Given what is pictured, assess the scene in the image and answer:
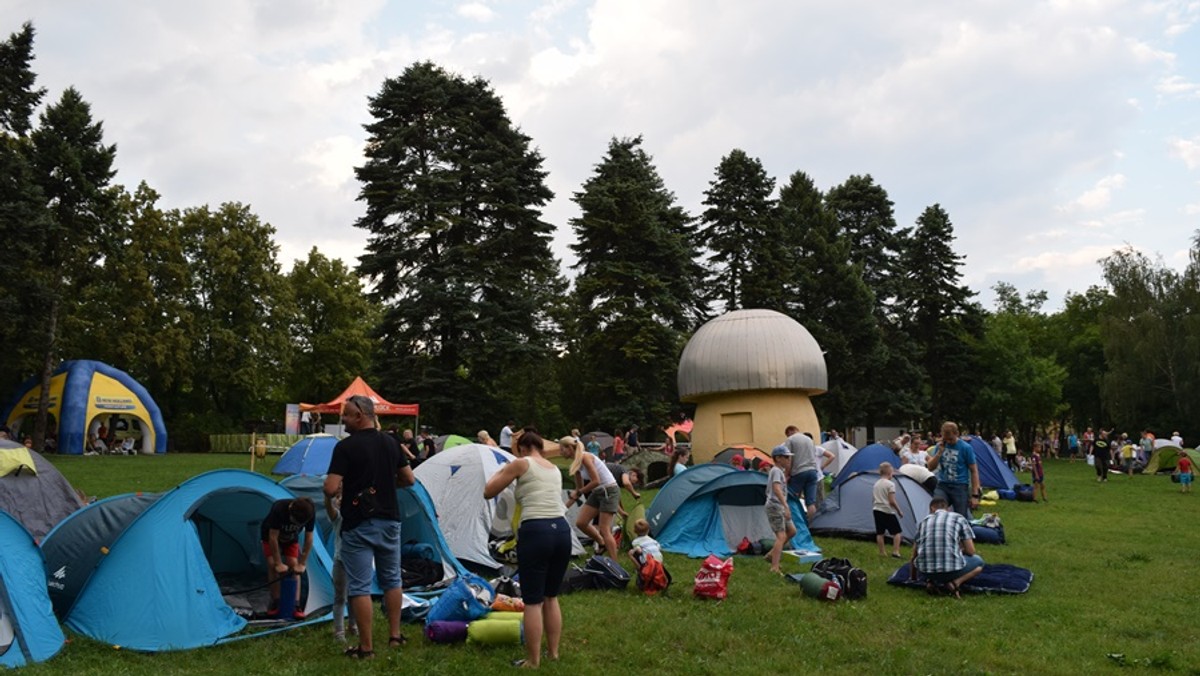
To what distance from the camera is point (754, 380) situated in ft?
91.8

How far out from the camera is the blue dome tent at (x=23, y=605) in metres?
6.66

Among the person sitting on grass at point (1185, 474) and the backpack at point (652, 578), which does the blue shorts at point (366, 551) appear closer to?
the backpack at point (652, 578)

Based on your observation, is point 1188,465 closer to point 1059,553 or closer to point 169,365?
point 1059,553

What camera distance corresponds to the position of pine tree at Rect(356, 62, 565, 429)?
31.3 m

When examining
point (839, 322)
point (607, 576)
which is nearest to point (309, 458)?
point (607, 576)

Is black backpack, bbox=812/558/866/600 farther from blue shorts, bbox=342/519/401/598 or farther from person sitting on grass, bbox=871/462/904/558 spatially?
blue shorts, bbox=342/519/401/598

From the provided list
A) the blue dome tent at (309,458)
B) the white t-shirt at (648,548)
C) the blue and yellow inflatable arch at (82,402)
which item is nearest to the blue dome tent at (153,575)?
the white t-shirt at (648,548)

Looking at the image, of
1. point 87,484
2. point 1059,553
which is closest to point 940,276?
point 1059,553

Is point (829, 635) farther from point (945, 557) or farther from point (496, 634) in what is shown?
point (496, 634)

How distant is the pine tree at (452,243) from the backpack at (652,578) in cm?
2182

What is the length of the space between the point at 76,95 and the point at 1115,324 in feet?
143

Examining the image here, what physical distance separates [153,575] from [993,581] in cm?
815

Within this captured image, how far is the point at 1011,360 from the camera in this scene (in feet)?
161

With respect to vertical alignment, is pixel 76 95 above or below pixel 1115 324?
above
